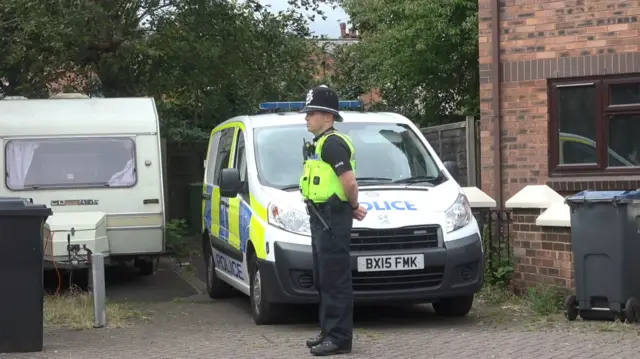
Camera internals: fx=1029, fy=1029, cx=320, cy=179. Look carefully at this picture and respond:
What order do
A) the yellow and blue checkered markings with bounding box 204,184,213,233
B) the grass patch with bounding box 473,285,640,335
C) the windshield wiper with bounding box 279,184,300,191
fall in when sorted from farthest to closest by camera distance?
the yellow and blue checkered markings with bounding box 204,184,213,233
the windshield wiper with bounding box 279,184,300,191
the grass patch with bounding box 473,285,640,335

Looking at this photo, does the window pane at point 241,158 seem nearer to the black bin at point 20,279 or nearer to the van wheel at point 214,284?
the van wheel at point 214,284

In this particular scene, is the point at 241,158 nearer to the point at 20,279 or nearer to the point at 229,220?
the point at 229,220

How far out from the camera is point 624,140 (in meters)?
11.4

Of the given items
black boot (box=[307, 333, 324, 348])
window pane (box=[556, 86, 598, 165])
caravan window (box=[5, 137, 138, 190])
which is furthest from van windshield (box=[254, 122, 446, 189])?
caravan window (box=[5, 137, 138, 190])

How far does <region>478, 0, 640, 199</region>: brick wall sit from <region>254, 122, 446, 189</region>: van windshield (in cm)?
235

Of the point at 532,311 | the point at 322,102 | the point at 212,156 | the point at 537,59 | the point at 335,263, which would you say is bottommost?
the point at 532,311

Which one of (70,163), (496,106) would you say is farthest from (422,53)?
(70,163)

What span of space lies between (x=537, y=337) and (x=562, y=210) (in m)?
2.11

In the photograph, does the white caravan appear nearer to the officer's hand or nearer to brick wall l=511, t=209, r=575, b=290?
brick wall l=511, t=209, r=575, b=290

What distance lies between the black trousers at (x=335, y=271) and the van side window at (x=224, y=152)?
3.80 m

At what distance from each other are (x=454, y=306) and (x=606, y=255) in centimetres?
145

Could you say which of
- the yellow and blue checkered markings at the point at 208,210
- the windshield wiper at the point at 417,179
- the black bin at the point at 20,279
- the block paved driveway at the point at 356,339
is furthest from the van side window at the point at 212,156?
the black bin at the point at 20,279

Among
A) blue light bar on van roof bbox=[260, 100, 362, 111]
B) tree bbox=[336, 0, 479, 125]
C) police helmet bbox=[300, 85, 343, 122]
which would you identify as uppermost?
tree bbox=[336, 0, 479, 125]

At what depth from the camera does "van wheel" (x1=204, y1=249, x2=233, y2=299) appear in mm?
11312
